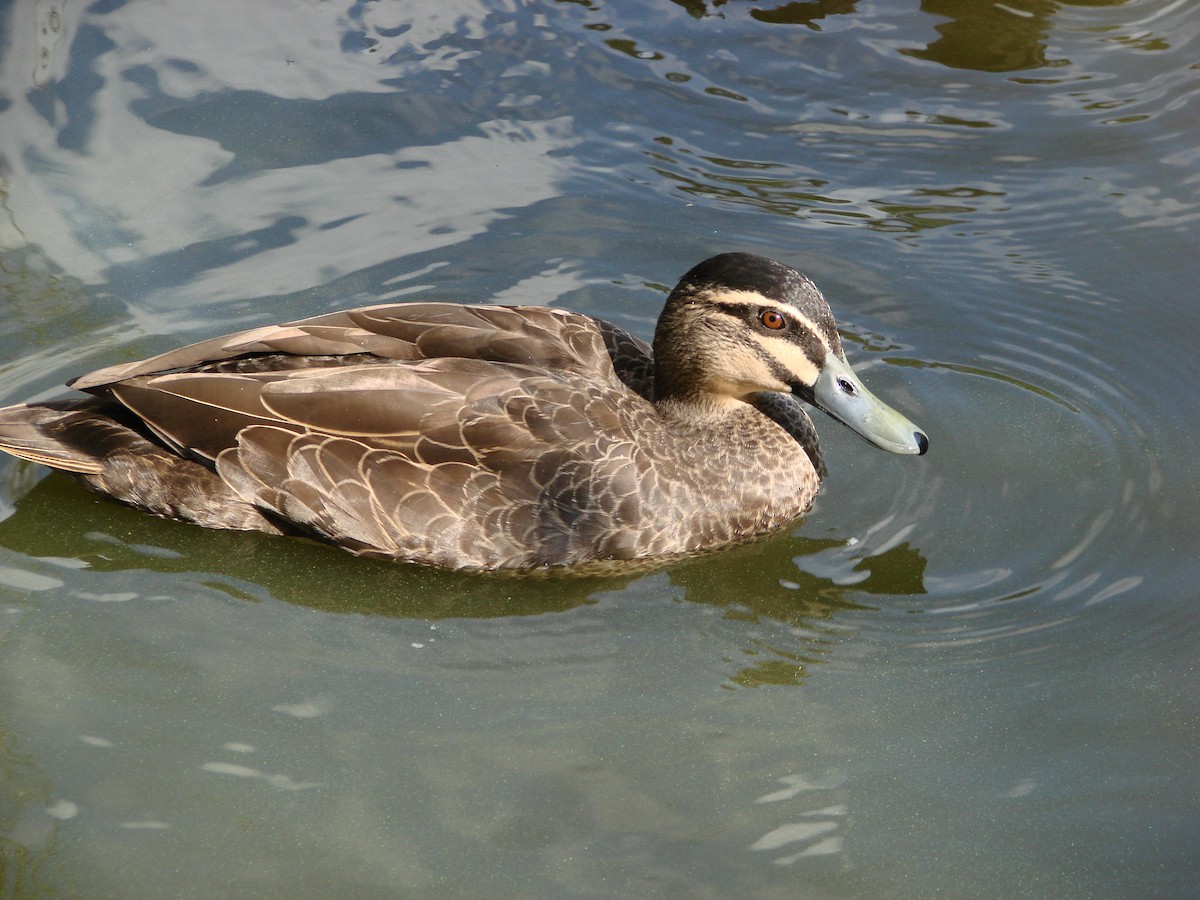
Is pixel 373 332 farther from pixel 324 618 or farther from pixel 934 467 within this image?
pixel 934 467

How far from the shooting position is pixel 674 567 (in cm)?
654

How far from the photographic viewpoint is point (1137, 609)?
20.0 feet

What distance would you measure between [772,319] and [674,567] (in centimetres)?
120

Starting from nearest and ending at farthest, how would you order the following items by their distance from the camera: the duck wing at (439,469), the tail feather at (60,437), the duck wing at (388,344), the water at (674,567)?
1. the water at (674,567)
2. the duck wing at (439,469)
3. the tail feather at (60,437)
4. the duck wing at (388,344)

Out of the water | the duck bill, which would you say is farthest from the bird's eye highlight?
the water

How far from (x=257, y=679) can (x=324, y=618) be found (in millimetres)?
445

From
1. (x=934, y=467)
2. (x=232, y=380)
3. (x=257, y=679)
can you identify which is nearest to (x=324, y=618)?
(x=257, y=679)

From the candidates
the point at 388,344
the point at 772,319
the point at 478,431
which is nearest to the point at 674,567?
the point at 478,431

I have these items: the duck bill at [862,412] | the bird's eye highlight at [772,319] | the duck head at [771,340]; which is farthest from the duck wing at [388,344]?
the duck bill at [862,412]

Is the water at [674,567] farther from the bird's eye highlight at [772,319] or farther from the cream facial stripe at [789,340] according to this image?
the bird's eye highlight at [772,319]

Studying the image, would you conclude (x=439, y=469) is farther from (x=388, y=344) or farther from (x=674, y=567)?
(x=674, y=567)

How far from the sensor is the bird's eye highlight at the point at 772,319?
641 cm

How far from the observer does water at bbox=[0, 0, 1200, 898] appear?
202 inches

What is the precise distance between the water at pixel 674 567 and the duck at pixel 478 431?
0.20 meters
